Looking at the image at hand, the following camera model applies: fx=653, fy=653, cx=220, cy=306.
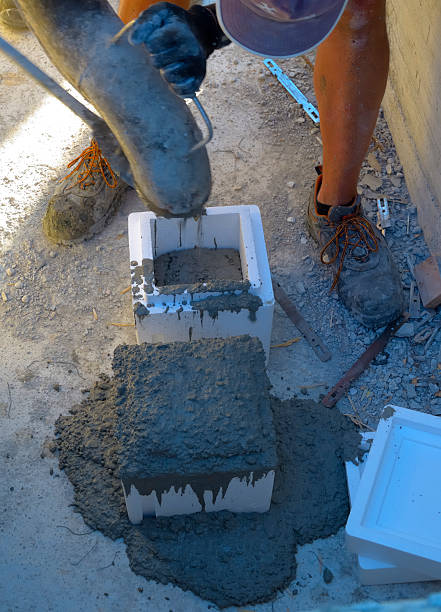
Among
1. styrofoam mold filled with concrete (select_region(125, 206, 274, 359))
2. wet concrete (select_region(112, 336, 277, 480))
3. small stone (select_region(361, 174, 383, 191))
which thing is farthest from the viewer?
small stone (select_region(361, 174, 383, 191))

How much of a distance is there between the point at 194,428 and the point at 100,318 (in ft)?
2.96

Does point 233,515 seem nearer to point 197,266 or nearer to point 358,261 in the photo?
point 197,266

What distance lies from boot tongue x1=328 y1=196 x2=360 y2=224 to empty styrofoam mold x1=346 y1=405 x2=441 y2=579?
2.84 ft

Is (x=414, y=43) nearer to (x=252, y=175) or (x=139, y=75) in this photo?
(x=252, y=175)

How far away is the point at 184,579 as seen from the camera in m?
1.93

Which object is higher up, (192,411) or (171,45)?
(171,45)

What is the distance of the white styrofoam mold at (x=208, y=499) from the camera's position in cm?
191

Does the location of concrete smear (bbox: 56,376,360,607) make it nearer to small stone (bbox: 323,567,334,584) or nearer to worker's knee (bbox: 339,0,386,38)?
small stone (bbox: 323,567,334,584)

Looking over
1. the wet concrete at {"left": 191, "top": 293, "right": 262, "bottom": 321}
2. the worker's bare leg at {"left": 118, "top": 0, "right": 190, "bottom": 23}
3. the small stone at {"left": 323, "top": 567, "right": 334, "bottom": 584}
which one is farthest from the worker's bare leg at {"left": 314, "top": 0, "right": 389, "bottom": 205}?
the small stone at {"left": 323, "top": 567, "right": 334, "bottom": 584}

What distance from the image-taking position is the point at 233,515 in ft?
6.70

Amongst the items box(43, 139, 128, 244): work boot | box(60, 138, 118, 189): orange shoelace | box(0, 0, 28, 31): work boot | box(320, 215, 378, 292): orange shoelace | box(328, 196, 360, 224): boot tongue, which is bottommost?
box(320, 215, 378, 292): orange shoelace

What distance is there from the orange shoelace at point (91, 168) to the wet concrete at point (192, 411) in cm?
111

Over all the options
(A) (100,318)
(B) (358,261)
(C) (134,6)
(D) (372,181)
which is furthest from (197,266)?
(D) (372,181)

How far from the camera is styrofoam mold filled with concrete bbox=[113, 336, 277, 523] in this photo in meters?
1.82
